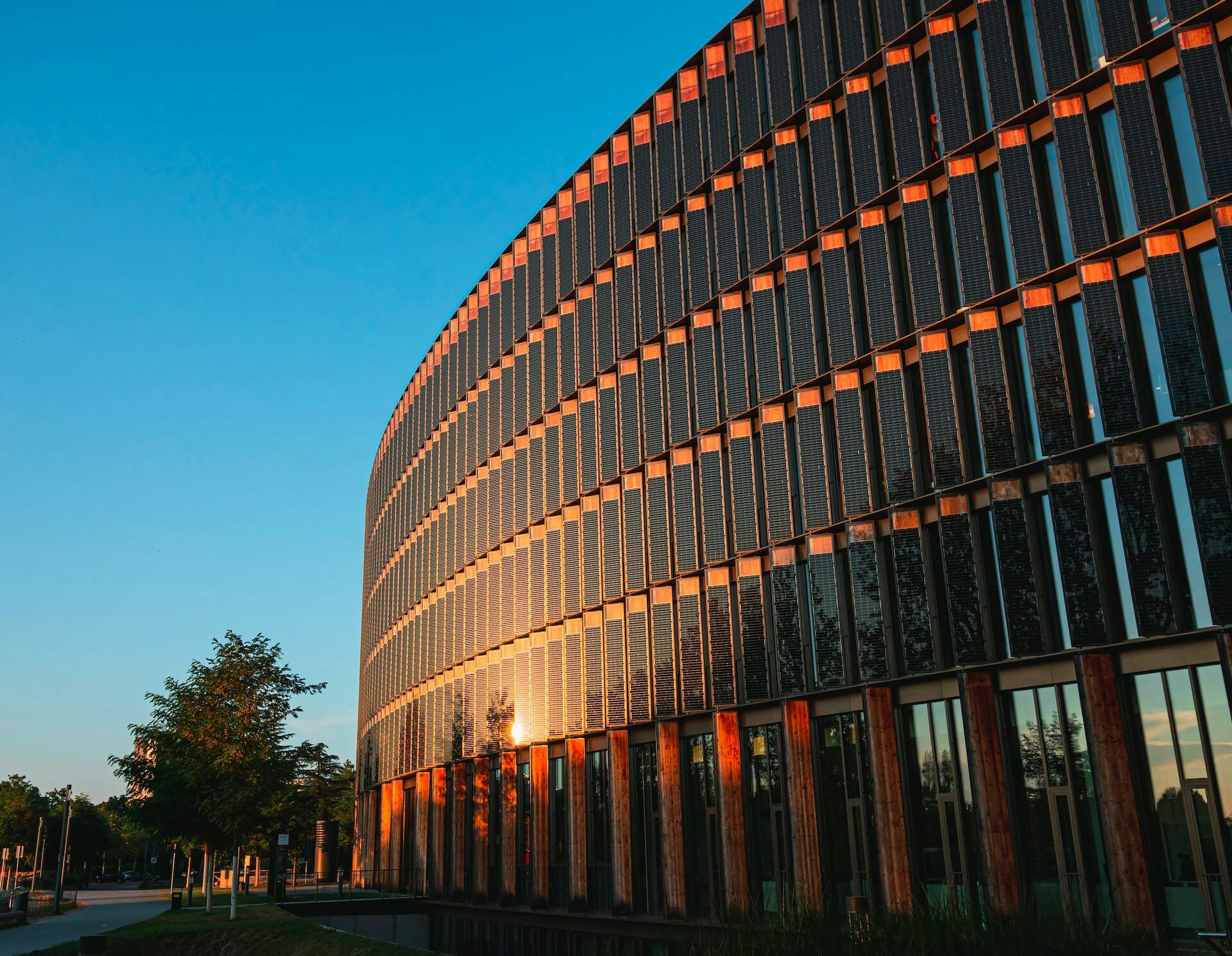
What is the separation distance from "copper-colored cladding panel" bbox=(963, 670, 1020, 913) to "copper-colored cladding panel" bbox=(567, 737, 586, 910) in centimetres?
1647

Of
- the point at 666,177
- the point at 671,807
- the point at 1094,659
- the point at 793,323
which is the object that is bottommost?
the point at 671,807

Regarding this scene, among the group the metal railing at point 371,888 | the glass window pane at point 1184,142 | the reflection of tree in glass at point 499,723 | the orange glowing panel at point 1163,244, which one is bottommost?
the metal railing at point 371,888

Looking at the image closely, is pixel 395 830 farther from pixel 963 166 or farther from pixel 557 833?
pixel 963 166

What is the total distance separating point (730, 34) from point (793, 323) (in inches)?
425

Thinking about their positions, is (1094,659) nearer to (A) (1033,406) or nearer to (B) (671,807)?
(A) (1033,406)

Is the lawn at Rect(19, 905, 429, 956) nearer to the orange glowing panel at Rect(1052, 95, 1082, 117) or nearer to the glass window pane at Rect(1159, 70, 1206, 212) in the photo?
the glass window pane at Rect(1159, 70, 1206, 212)

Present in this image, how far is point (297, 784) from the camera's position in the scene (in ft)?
142

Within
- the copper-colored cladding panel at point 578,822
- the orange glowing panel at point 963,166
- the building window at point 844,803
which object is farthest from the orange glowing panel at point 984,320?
the copper-colored cladding panel at point 578,822

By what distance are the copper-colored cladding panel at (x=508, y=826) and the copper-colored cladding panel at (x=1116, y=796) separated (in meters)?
25.0

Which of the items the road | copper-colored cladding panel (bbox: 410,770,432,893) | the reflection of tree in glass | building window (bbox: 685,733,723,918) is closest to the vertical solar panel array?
the reflection of tree in glass

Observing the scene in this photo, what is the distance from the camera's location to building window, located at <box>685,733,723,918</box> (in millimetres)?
29547

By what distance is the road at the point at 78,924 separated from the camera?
2956 cm

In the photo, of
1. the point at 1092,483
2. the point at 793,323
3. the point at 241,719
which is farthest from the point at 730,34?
the point at 241,719

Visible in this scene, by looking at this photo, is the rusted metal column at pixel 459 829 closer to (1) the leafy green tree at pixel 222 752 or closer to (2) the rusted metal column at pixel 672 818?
(1) the leafy green tree at pixel 222 752
